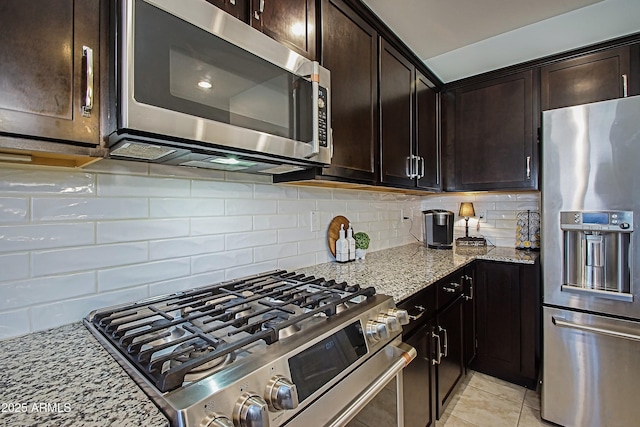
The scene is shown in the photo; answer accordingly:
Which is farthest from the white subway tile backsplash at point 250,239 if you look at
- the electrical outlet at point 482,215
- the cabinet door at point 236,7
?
the electrical outlet at point 482,215

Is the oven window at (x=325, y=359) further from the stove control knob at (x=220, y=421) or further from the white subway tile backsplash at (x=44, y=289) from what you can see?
the white subway tile backsplash at (x=44, y=289)

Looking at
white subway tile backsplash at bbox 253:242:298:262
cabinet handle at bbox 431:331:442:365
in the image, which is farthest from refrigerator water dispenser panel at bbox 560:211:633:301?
white subway tile backsplash at bbox 253:242:298:262

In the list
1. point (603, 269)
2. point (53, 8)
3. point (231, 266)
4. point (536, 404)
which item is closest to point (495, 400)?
point (536, 404)

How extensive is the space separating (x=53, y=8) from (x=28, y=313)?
79 cm

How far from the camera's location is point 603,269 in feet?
5.20

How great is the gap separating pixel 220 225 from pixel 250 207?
177mm

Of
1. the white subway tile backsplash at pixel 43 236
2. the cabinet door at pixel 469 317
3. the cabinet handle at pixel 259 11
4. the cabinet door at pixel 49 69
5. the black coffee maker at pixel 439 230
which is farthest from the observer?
the black coffee maker at pixel 439 230

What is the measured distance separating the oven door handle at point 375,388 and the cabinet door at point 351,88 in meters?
0.78

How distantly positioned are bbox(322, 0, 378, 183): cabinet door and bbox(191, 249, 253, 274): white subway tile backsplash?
529 millimetres

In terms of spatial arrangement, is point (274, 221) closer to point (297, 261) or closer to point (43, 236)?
point (297, 261)

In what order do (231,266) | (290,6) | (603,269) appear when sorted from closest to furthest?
(290,6) → (231,266) → (603,269)

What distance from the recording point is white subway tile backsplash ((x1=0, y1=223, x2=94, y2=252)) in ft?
2.73

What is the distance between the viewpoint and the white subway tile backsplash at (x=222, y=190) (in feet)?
4.03

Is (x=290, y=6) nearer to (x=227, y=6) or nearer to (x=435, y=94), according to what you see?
(x=227, y=6)
